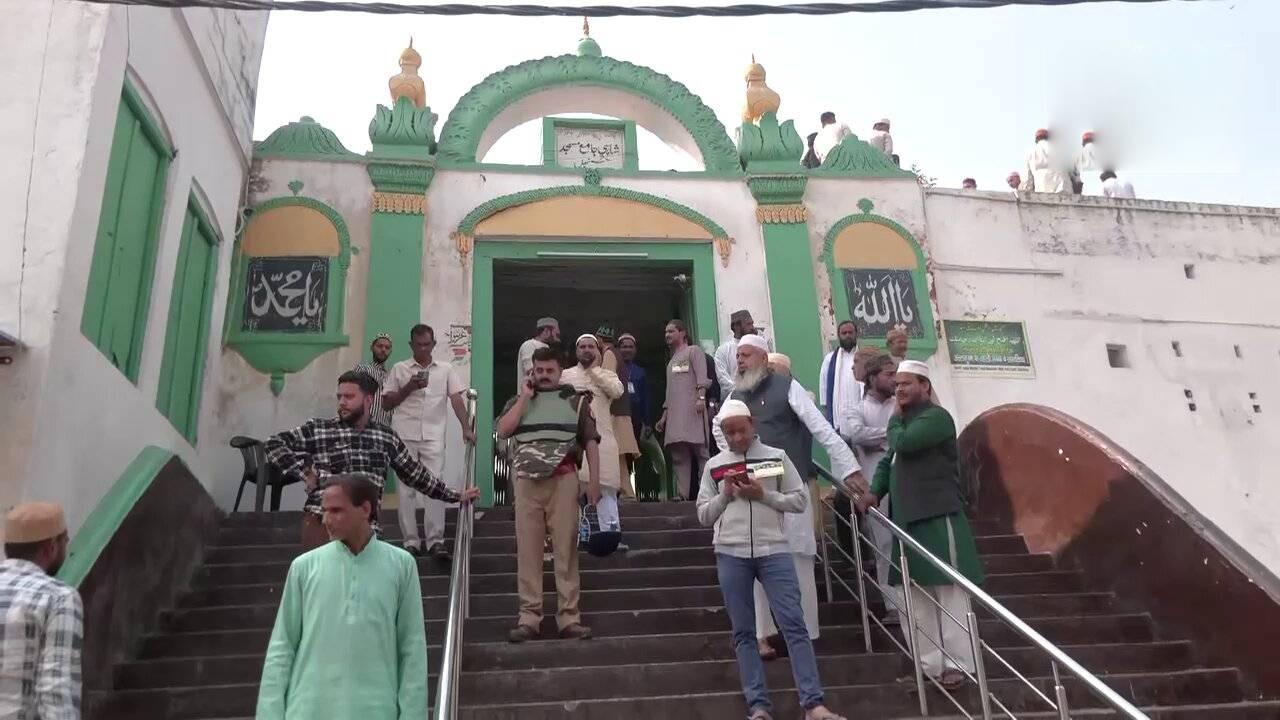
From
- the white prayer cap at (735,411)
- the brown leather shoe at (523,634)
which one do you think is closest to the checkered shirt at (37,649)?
the brown leather shoe at (523,634)

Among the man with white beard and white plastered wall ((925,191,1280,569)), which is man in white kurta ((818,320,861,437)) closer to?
the man with white beard

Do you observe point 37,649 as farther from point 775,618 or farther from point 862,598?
point 862,598

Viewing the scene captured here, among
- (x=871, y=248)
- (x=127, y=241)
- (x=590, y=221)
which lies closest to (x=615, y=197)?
(x=590, y=221)

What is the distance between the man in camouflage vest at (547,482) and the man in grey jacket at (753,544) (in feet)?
2.75

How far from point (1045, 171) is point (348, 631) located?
11.0 m

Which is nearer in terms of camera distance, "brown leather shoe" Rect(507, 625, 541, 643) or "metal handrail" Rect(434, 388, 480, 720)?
"metal handrail" Rect(434, 388, 480, 720)

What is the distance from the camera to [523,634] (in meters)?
4.85

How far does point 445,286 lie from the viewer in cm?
923

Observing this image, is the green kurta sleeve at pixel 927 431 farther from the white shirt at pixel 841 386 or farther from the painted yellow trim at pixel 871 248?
the painted yellow trim at pixel 871 248

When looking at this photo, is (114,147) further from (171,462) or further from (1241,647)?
(1241,647)

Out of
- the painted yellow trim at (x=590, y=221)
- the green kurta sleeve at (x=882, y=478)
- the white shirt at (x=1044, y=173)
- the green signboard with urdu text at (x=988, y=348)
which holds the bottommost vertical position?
the green kurta sleeve at (x=882, y=478)

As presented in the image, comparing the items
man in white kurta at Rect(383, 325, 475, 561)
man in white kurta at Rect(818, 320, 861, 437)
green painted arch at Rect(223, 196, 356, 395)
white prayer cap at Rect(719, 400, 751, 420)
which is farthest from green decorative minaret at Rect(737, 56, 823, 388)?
white prayer cap at Rect(719, 400, 751, 420)

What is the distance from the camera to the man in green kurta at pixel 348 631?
2.86m

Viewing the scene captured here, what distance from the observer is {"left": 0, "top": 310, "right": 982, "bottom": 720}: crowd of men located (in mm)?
2906
